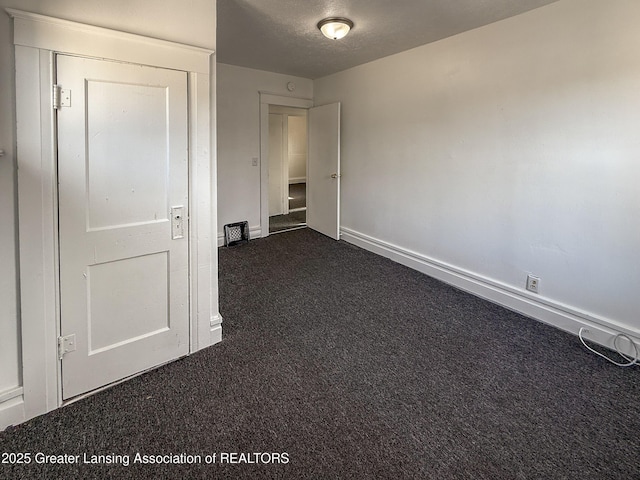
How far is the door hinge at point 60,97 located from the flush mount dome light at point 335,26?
7.03ft

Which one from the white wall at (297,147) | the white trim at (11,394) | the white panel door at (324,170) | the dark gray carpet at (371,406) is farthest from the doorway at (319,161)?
the white wall at (297,147)

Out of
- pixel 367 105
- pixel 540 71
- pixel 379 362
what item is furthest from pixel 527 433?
pixel 367 105

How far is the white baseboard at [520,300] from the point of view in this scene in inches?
103

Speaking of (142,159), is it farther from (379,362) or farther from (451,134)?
(451,134)

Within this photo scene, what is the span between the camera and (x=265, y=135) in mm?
5363

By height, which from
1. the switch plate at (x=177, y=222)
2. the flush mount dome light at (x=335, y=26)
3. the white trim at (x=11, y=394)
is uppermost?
the flush mount dome light at (x=335, y=26)

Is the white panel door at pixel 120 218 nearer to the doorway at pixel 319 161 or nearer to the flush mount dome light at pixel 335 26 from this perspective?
the flush mount dome light at pixel 335 26

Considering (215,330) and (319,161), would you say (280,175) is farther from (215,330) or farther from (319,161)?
(215,330)

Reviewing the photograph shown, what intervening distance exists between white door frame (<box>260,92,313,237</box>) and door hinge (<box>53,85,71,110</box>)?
3.65 m

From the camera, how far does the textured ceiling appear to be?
2.80 m

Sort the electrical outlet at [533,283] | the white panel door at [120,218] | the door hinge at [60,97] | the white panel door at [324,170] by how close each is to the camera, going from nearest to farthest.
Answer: the door hinge at [60,97], the white panel door at [120,218], the electrical outlet at [533,283], the white panel door at [324,170]

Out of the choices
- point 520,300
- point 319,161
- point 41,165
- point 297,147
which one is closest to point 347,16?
point 41,165

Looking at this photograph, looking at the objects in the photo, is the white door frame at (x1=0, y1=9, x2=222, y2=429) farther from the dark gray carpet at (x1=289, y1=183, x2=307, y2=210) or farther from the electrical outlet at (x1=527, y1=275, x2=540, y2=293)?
the dark gray carpet at (x1=289, y1=183, x2=307, y2=210)

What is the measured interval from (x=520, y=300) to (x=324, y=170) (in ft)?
10.6
